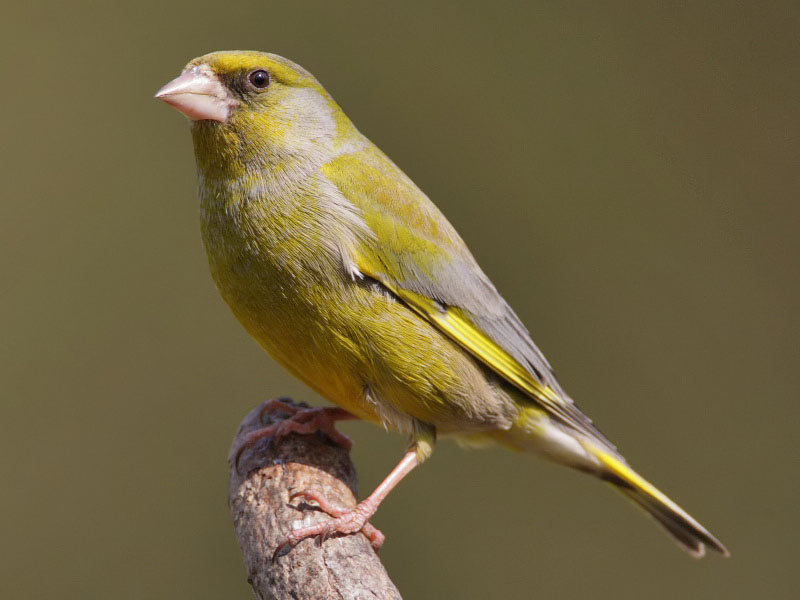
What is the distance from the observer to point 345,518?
2.50m

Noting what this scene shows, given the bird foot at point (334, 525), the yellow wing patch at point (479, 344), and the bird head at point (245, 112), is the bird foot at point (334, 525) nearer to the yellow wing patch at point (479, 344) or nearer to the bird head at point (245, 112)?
the yellow wing patch at point (479, 344)

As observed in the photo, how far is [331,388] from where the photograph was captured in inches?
106

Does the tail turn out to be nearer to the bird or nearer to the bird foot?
the bird

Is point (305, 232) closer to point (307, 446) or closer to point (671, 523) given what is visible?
point (307, 446)

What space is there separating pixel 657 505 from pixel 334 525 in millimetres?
1306

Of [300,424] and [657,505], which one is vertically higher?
[657,505]

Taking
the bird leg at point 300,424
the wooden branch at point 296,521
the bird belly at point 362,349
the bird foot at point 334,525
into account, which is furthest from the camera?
the bird leg at point 300,424

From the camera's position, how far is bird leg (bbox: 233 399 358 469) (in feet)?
9.29

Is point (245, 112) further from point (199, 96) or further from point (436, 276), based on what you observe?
point (436, 276)

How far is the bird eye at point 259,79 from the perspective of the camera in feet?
8.98

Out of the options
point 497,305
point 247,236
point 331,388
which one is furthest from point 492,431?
point 247,236

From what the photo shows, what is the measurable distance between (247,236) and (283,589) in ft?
3.14

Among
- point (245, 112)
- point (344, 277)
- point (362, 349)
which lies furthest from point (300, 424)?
point (245, 112)

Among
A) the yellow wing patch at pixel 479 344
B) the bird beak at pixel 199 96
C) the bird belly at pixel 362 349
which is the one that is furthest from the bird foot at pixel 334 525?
the bird beak at pixel 199 96
